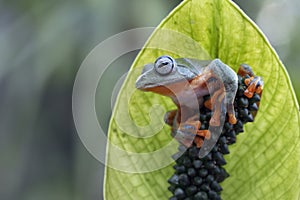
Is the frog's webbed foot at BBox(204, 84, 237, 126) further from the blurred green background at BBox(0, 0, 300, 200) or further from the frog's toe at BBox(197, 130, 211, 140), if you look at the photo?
the blurred green background at BBox(0, 0, 300, 200)

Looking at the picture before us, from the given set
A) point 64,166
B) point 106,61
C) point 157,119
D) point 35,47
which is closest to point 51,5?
point 35,47

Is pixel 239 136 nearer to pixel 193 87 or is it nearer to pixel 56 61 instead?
pixel 193 87

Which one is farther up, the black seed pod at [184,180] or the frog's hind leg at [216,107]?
the frog's hind leg at [216,107]

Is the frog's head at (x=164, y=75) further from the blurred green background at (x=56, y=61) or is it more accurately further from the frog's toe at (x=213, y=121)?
the blurred green background at (x=56, y=61)

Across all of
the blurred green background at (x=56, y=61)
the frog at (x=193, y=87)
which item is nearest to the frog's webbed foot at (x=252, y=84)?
the frog at (x=193, y=87)

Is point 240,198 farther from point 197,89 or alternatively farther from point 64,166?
point 64,166

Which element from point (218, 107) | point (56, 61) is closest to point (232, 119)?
point (218, 107)
